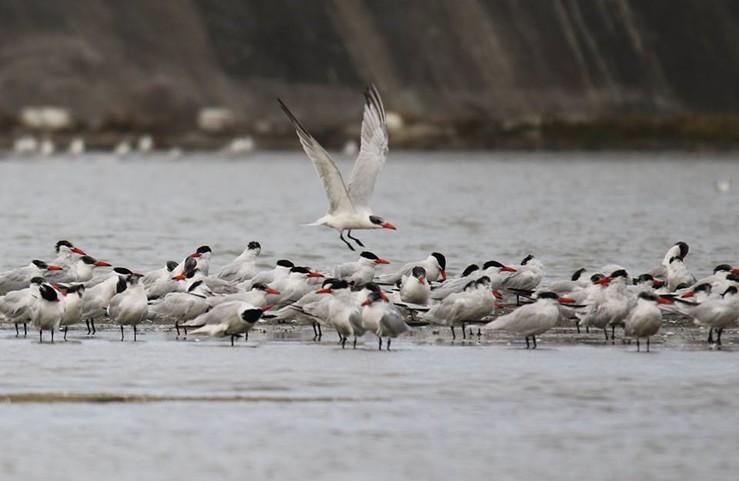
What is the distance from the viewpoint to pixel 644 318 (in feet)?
49.2

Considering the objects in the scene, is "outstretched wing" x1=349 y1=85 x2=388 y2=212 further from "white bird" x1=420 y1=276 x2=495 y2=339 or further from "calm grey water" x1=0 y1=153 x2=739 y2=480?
"white bird" x1=420 y1=276 x2=495 y2=339

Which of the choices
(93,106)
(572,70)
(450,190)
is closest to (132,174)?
(450,190)

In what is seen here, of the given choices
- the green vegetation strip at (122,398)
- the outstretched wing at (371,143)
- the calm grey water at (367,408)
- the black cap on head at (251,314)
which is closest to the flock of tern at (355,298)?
the black cap on head at (251,314)

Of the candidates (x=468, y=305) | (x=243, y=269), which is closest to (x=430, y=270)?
(x=243, y=269)

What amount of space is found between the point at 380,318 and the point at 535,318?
1.46 m

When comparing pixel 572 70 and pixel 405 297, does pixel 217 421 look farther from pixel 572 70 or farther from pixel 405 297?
pixel 572 70

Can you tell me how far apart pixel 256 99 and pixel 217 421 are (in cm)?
7598

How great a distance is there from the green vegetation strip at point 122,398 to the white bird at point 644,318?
3.69 meters

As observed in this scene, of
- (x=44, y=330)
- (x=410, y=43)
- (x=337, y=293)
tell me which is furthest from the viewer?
(x=410, y=43)

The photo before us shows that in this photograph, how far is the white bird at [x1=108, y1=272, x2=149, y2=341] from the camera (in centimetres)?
1559

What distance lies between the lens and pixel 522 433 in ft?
36.6

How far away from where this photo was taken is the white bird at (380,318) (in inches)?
590

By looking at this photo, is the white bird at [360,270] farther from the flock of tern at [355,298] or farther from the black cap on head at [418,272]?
the black cap on head at [418,272]

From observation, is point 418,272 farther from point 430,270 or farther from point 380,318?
point 380,318
